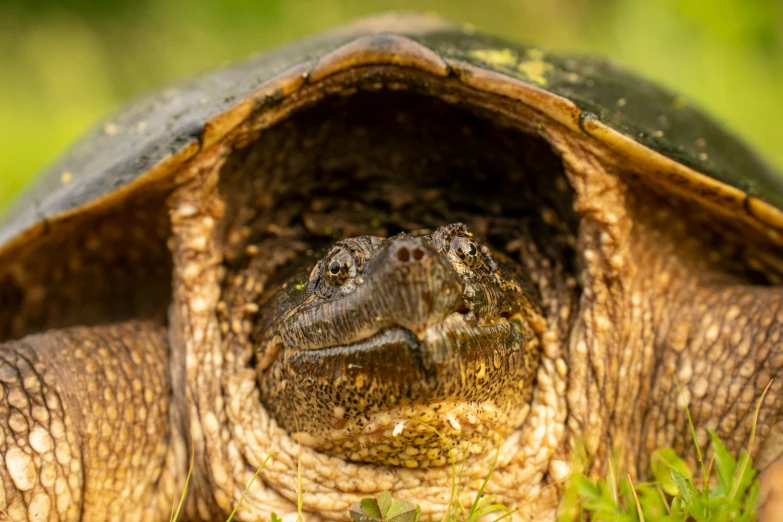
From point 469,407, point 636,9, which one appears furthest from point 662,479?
point 636,9

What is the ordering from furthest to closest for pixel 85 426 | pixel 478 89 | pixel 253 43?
pixel 253 43 < pixel 478 89 < pixel 85 426

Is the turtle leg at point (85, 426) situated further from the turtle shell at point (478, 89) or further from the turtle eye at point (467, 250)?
the turtle eye at point (467, 250)

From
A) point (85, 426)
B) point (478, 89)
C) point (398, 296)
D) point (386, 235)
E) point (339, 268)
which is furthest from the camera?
point (386, 235)

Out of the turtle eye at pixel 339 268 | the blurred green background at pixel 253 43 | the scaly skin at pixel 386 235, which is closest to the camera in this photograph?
the turtle eye at pixel 339 268

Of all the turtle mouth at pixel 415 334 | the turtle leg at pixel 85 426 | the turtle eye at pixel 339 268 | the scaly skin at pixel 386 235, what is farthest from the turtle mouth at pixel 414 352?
the turtle leg at pixel 85 426

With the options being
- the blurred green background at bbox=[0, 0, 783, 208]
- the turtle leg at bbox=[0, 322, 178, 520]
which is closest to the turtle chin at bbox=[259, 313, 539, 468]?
the turtle leg at bbox=[0, 322, 178, 520]

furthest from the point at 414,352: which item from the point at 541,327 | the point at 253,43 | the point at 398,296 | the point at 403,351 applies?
the point at 253,43

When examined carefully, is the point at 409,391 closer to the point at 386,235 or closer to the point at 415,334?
the point at 415,334
